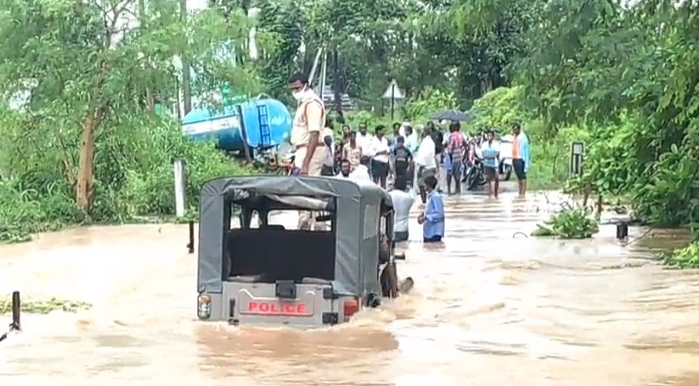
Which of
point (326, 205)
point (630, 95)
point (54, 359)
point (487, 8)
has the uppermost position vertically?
point (487, 8)

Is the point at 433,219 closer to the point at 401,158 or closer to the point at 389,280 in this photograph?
the point at 389,280

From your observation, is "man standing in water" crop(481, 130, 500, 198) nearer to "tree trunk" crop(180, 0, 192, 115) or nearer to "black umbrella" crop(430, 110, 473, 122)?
"tree trunk" crop(180, 0, 192, 115)

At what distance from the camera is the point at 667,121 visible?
1978 cm

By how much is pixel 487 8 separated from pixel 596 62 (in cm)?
208

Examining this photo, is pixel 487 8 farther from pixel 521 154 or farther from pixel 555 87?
pixel 521 154

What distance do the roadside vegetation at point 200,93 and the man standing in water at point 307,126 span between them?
4220 millimetres

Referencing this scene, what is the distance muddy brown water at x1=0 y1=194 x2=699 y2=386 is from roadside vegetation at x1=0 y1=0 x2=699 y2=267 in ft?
6.98

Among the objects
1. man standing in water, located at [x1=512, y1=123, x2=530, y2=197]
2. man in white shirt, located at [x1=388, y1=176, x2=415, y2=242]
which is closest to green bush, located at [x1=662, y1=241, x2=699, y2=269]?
man in white shirt, located at [x1=388, y1=176, x2=415, y2=242]

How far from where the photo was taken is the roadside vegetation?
60.0ft

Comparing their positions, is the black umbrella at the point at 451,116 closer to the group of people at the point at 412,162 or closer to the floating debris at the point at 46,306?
the group of people at the point at 412,162

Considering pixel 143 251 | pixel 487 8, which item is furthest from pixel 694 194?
pixel 143 251

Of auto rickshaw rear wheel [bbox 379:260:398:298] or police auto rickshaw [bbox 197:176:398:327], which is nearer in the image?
police auto rickshaw [bbox 197:176:398:327]

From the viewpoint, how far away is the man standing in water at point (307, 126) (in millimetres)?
14528

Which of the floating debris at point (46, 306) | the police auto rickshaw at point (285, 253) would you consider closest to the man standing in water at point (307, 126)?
the police auto rickshaw at point (285, 253)
